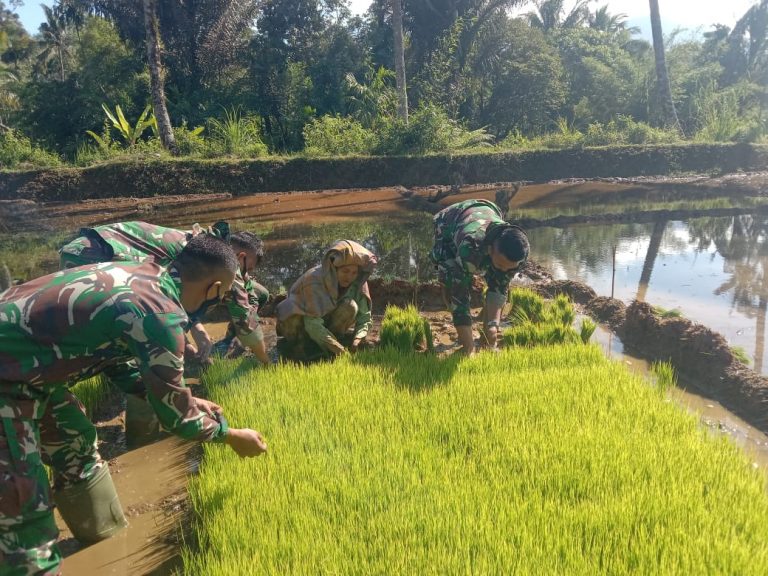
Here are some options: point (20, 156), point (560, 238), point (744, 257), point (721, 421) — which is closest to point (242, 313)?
point (721, 421)

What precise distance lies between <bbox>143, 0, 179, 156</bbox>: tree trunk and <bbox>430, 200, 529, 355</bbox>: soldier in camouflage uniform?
1185 centimetres

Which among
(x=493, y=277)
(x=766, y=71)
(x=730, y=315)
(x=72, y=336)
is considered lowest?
(x=730, y=315)

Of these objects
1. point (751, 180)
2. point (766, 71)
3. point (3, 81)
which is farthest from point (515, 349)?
point (766, 71)

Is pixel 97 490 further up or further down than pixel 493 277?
further down

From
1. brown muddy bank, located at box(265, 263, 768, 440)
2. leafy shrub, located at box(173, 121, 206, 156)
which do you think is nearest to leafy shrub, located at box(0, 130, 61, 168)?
leafy shrub, located at box(173, 121, 206, 156)

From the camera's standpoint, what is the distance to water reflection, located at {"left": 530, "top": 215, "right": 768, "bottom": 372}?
4.90m

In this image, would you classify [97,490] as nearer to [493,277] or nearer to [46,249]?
[493,277]

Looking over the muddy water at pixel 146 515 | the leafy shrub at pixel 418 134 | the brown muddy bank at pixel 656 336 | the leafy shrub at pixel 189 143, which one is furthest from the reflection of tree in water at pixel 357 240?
the leafy shrub at pixel 189 143

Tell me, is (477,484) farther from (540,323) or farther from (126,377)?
(540,323)

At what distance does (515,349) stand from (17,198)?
13.4 meters

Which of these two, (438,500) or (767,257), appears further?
(767,257)

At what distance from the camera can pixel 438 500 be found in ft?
7.06

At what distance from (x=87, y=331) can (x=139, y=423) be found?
63.1 inches

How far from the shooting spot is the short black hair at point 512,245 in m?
3.36
